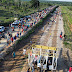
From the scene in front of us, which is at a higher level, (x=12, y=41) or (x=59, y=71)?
(x=12, y=41)

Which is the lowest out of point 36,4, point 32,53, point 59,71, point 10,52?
point 59,71

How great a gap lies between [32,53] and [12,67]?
2811 millimetres

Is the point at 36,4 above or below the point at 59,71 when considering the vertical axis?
above

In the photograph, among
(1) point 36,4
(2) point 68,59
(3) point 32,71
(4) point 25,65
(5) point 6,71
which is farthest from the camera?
(1) point 36,4

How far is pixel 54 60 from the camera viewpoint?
38.4 feet

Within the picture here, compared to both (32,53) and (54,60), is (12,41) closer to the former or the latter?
(32,53)

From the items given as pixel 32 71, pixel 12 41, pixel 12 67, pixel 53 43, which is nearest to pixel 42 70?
pixel 32 71

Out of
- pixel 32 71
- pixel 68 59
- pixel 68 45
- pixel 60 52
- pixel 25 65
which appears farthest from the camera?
pixel 68 45

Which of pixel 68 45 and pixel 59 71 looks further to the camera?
pixel 68 45

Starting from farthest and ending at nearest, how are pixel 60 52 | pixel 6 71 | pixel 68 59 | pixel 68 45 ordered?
pixel 68 45 < pixel 60 52 < pixel 68 59 < pixel 6 71

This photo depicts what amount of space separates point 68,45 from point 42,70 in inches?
346

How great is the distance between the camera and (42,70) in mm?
11062

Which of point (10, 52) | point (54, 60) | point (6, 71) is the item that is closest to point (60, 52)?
point (54, 60)

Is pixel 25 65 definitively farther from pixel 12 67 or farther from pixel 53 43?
pixel 53 43
